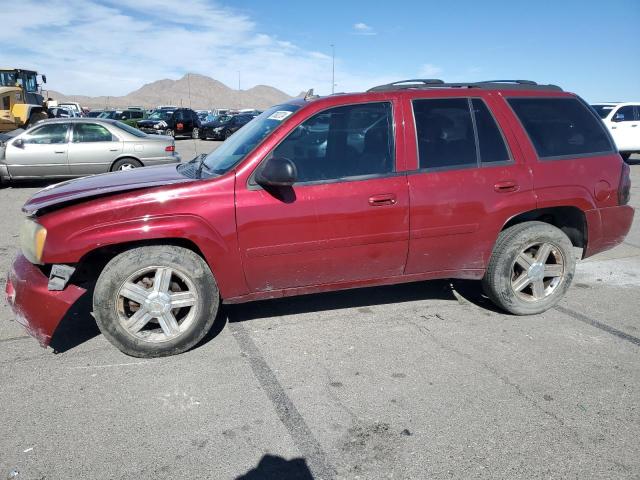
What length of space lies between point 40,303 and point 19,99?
22549mm

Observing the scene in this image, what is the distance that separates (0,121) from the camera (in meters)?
18.4

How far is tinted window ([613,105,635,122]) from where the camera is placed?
16125 millimetres

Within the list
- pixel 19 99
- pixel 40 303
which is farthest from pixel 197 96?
pixel 40 303

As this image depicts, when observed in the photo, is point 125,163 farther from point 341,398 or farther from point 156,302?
point 341,398

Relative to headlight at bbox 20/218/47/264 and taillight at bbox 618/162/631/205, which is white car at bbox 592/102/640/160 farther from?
headlight at bbox 20/218/47/264

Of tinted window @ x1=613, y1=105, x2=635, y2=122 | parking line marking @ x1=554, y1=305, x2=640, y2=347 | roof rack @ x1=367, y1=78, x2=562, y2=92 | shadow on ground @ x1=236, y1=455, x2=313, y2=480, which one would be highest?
tinted window @ x1=613, y1=105, x2=635, y2=122

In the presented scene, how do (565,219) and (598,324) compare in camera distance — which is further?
(565,219)

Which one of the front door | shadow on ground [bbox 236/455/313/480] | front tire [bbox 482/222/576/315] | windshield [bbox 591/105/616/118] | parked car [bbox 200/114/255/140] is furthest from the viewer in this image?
parked car [bbox 200/114/255/140]

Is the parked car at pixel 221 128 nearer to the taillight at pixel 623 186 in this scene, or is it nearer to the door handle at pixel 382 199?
the taillight at pixel 623 186

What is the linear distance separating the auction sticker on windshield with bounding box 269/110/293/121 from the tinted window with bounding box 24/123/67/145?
8.56 m

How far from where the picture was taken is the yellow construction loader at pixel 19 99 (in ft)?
62.0

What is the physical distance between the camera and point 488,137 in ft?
13.1

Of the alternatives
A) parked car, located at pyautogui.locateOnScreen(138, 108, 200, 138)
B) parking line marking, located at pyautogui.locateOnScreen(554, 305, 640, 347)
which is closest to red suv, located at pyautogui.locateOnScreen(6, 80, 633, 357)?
parking line marking, located at pyautogui.locateOnScreen(554, 305, 640, 347)

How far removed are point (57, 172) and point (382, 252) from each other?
9457 millimetres
